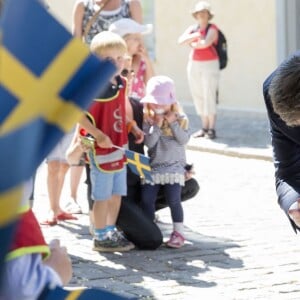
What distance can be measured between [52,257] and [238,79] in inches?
546

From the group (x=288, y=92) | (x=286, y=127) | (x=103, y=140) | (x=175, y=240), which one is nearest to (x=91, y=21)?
(x=103, y=140)

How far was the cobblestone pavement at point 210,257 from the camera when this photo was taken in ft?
21.4

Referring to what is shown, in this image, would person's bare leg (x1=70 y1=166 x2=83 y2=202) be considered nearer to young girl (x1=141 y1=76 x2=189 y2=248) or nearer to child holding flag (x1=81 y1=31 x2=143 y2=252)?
young girl (x1=141 y1=76 x2=189 y2=248)

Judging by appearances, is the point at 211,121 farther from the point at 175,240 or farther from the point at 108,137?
the point at 108,137

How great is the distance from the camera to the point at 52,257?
298 centimetres

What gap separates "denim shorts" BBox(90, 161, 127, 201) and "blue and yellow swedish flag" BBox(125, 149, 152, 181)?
91 millimetres

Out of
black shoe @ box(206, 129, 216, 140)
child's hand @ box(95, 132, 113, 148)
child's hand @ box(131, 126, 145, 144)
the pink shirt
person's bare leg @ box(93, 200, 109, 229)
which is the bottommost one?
black shoe @ box(206, 129, 216, 140)

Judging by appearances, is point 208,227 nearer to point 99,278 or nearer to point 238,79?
point 99,278

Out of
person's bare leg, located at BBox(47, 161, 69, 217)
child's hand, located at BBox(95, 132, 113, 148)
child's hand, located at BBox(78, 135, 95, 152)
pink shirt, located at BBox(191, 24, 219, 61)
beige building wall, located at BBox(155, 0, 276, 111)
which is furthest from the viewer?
beige building wall, located at BBox(155, 0, 276, 111)

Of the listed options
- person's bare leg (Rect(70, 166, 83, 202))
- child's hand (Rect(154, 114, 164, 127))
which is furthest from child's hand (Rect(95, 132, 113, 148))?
person's bare leg (Rect(70, 166, 83, 202))

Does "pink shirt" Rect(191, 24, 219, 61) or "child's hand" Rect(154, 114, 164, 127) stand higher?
"child's hand" Rect(154, 114, 164, 127)

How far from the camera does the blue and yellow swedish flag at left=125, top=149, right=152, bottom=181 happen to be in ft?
24.3

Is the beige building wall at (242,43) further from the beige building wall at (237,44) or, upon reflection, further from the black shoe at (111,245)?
the black shoe at (111,245)

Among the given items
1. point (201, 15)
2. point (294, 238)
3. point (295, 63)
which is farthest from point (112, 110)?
point (201, 15)
